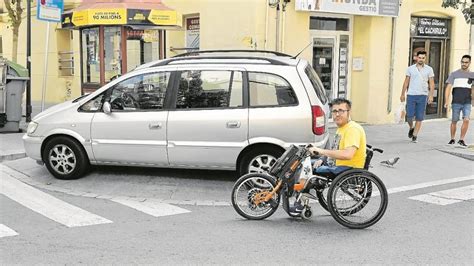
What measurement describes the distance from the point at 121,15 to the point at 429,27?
8.54 meters

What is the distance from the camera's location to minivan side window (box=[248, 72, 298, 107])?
7.04 metres

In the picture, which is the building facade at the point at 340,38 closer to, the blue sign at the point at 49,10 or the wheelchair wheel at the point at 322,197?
the blue sign at the point at 49,10

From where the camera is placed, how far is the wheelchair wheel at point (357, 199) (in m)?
5.43

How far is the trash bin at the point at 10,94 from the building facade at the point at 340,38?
1.74 meters

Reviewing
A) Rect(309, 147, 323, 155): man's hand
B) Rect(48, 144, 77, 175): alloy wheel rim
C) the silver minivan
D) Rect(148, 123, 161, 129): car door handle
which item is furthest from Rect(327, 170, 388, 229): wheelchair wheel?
Rect(48, 144, 77, 175): alloy wheel rim

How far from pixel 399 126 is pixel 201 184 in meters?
7.69

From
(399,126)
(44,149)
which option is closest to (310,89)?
(44,149)

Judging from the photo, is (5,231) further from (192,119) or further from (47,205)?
(192,119)

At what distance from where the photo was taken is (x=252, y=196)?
228 inches

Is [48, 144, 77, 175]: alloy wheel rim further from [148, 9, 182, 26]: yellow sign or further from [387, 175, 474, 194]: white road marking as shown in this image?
[148, 9, 182, 26]: yellow sign

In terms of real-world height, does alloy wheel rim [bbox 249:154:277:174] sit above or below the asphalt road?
above

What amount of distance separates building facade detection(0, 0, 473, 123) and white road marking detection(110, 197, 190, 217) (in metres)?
6.36

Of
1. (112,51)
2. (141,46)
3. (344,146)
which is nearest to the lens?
(344,146)

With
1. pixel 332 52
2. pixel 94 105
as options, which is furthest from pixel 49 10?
pixel 332 52
